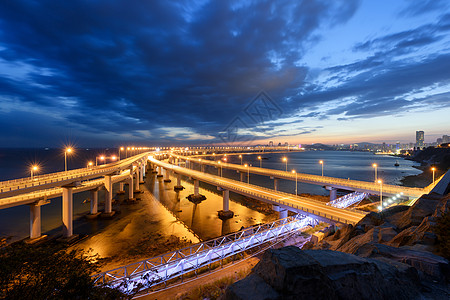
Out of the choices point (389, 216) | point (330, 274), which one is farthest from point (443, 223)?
point (389, 216)

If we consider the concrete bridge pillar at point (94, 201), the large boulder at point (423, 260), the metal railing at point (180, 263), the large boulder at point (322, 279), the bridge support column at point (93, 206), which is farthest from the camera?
the concrete bridge pillar at point (94, 201)

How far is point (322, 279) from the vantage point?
5965 mm

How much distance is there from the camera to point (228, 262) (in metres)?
25.3

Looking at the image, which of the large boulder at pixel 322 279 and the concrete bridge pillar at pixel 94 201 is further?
the concrete bridge pillar at pixel 94 201

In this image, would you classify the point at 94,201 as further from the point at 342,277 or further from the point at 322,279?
the point at 342,277

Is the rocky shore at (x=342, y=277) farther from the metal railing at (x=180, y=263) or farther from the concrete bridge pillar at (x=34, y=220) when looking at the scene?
the concrete bridge pillar at (x=34, y=220)

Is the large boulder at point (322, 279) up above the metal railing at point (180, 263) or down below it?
above

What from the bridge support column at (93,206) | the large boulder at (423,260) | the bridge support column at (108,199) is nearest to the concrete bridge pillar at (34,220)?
the bridge support column at (93,206)

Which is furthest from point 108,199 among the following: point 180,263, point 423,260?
point 423,260

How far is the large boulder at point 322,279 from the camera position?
582cm

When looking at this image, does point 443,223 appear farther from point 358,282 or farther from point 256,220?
point 256,220

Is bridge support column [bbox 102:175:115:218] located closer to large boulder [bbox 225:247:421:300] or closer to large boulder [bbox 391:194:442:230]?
large boulder [bbox 225:247:421:300]

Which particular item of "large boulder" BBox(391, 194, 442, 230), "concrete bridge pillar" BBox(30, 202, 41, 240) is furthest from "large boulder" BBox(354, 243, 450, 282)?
"concrete bridge pillar" BBox(30, 202, 41, 240)

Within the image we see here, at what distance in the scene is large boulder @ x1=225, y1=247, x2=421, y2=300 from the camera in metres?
5.82
